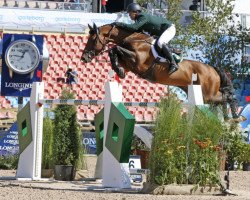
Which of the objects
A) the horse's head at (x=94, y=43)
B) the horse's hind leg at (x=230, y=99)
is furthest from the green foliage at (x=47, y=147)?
the horse's hind leg at (x=230, y=99)

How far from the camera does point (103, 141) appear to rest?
37.4ft

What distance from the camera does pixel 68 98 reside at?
12391mm

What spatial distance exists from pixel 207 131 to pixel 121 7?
26151 mm

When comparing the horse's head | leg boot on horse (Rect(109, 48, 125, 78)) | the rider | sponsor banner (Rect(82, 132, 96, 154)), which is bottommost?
sponsor banner (Rect(82, 132, 96, 154))

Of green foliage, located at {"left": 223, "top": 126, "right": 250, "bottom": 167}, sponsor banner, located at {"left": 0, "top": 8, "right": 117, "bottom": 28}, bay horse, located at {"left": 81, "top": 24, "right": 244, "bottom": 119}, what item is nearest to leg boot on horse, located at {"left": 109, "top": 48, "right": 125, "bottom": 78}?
bay horse, located at {"left": 81, "top": 24, "right": 244, "bottom": 119}

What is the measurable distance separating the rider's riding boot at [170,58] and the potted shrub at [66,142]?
3.43m

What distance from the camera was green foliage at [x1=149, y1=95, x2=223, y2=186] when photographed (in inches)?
389

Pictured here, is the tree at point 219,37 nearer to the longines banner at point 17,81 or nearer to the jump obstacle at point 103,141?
the longines banner at point 17,81

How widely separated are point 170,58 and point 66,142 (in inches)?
159

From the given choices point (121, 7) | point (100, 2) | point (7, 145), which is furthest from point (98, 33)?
point (121, 7)

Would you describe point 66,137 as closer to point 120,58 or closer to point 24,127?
point 24,127

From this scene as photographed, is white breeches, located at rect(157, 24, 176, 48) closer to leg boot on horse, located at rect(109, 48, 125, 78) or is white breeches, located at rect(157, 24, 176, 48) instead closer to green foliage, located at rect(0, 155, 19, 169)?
leg boot on horse, located at rect(109, 48, 125, 78)

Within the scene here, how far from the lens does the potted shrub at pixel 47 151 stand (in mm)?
12711

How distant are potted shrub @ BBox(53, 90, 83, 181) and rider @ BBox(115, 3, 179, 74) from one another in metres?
2.68
